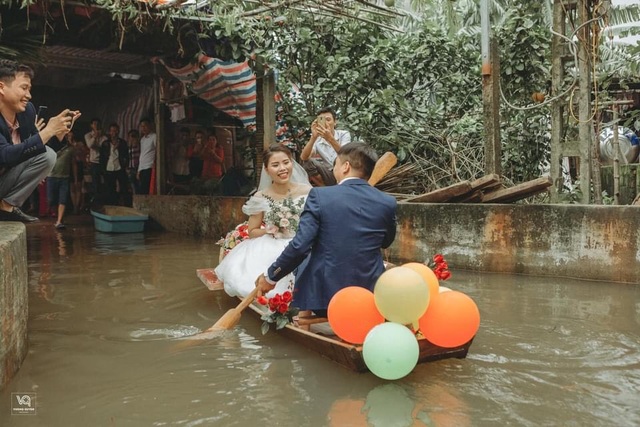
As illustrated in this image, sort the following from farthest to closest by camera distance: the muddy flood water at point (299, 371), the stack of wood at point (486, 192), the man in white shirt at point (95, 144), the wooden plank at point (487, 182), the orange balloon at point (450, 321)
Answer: the man in white shirt at point (95, 144)
the wooden plank at point (487, 182)
the stack of wood at point (486, 192)
the orange balloon at point (450, 321)
the muddy flood water at point (299, 371)

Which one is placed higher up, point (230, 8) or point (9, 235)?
point (230, 8)

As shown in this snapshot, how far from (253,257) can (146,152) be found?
338 inches

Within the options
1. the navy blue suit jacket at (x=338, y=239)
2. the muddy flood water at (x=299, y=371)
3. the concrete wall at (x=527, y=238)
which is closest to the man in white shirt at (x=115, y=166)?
the muddy flood water at (x=299, y=371)

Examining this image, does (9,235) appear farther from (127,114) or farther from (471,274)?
(127,114)

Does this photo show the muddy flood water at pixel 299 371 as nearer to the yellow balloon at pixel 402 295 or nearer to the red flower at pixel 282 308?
the red flower at pixel 282 308

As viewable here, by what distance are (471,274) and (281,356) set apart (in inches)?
142

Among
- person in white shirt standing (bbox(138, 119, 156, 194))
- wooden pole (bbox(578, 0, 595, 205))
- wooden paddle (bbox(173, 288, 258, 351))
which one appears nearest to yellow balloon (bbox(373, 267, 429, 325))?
wooden paddle (bbox(173, 288, 258, 351))

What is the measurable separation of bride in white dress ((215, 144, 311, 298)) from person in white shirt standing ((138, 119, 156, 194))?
8.16 metres

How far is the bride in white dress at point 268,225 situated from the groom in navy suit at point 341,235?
1.29m

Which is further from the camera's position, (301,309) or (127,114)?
(127,114)

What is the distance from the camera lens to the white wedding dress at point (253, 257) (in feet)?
17.3

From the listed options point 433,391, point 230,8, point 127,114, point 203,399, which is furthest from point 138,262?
point 127,114

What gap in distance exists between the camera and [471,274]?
23.3ft

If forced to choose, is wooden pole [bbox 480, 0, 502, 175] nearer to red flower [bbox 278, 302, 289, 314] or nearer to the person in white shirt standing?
red flower [bbox 278, 302, 289, 314]
